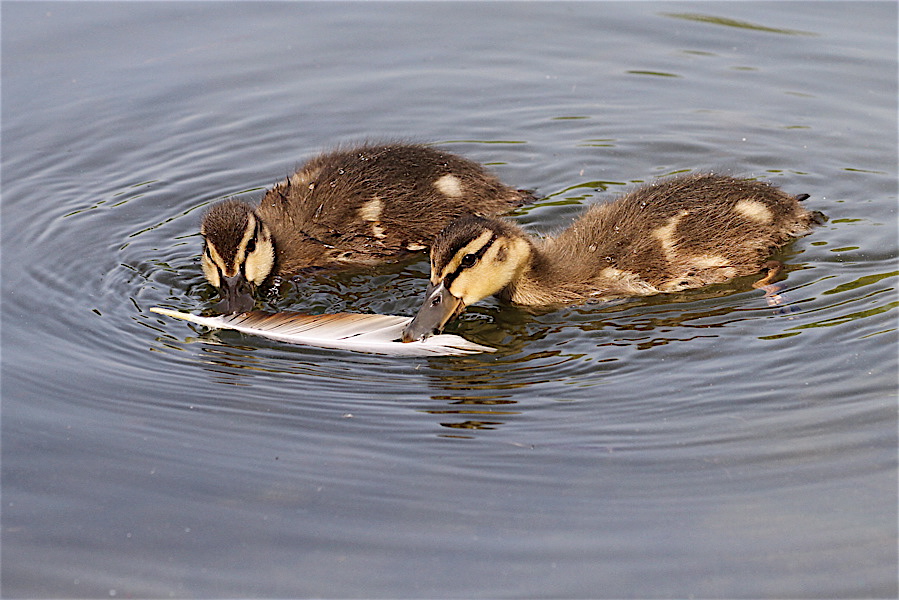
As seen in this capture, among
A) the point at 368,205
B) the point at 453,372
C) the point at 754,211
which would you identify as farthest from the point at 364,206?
the point at 754,211

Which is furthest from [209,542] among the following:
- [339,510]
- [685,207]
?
[685,207]

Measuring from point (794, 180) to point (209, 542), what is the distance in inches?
185

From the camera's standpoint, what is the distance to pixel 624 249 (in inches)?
236

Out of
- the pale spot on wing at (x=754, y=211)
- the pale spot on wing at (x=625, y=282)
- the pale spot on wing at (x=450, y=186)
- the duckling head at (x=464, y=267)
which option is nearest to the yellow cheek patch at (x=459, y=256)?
the duckling head at (x=464, y=267)

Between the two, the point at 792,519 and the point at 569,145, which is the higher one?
the point at 569,145

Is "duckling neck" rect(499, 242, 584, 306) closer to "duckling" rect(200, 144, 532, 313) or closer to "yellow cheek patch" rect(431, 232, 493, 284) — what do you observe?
"yellow cheek patch" rect(431, 232, 493, 284)

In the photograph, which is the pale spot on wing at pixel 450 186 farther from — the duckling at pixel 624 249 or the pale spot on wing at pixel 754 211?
the pale spot on wing at pixel 754 211

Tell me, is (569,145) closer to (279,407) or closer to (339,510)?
(279,407)

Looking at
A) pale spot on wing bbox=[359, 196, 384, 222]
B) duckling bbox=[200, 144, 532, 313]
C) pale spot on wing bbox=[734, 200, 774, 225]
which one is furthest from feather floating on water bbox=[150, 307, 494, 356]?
pale spot on wing bbox=[734, 200, 774, 225]

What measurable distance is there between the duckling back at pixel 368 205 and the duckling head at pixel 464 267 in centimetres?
86

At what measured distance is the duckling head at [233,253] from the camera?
19.1ft

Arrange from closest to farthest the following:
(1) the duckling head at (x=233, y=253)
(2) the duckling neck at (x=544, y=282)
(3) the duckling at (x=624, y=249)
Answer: (3) the duckling at (x=624, y=249) → (1) the duckling head at (x=233, y=253) → (2) the duckling neck at (x=544, y=282)

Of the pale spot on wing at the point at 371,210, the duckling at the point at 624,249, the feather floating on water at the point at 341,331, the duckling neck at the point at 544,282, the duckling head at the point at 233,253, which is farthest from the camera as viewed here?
the pale spot on wing at the point at 371,210

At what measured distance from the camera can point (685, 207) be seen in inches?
240
